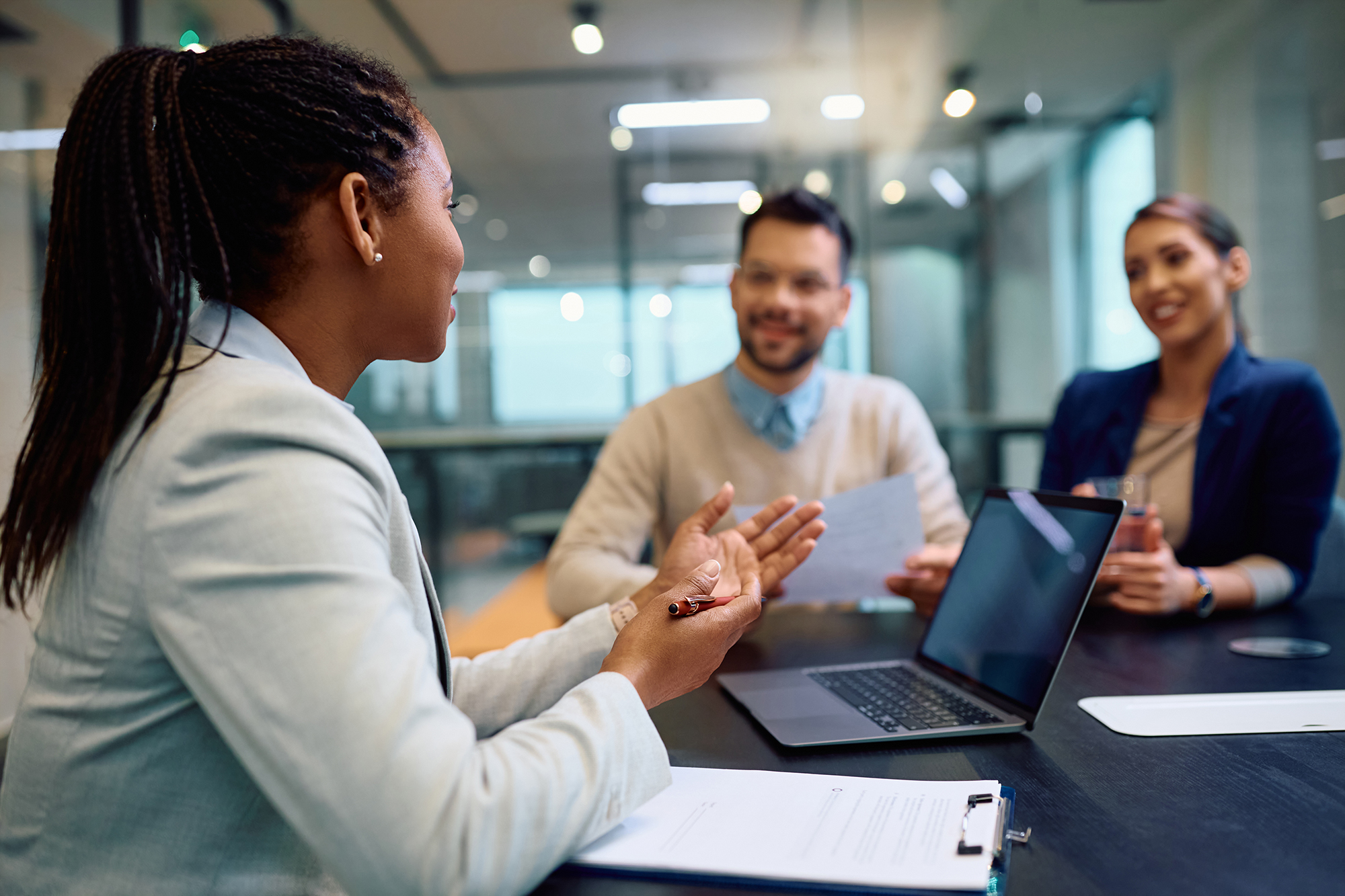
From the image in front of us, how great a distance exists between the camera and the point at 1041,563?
955 mm

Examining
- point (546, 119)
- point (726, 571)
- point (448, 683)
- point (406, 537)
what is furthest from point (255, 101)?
point (546, 119)

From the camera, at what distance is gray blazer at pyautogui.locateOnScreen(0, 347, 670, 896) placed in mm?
467

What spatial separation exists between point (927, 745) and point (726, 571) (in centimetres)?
32

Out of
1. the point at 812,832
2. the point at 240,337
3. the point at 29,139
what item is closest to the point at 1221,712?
the point at 812,832

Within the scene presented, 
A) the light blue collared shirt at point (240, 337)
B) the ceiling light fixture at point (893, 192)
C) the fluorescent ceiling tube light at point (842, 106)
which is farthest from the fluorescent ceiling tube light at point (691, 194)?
the light blue collared shirt at point (240, 337)

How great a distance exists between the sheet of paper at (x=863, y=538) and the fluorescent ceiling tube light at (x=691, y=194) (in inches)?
116

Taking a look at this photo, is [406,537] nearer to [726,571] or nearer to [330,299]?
[330,299]


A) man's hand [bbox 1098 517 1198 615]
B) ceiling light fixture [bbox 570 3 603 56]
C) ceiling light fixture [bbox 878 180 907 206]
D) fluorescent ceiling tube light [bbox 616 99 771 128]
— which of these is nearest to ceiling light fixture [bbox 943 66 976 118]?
ceiling light fixture [bbox 878 180 907 206]

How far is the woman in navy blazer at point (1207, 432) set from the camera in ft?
4.42

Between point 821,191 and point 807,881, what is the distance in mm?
3804

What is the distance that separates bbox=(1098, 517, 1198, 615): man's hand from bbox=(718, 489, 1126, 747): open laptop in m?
0.34

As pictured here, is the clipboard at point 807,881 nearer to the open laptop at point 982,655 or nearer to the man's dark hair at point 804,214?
the open laptop at point 982,655

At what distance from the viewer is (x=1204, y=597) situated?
4.30 feet

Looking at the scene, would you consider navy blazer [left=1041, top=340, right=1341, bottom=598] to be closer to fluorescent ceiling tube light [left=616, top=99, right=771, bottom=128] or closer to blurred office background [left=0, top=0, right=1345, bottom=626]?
blurred office background [left=0, top=0, right=1345, bottom=626]
